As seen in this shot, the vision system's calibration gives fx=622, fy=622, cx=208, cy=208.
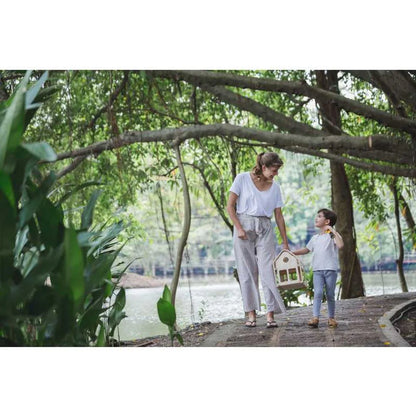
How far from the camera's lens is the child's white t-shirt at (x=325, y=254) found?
11.8 ft

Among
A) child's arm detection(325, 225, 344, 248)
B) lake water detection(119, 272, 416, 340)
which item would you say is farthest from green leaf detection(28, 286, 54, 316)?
lake water detection(119, 272, 416, 340)

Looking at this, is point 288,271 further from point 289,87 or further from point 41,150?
point 41,150

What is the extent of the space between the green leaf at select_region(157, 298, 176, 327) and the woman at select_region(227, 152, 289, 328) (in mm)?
682

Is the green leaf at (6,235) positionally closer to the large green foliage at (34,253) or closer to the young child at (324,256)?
the large green foliage at (34,253)

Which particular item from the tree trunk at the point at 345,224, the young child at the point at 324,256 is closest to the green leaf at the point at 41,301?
the young child at the point at 324,256

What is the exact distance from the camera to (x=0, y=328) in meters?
2.04

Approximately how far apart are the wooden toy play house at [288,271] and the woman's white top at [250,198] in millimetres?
293

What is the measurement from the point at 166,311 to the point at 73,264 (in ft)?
4.37

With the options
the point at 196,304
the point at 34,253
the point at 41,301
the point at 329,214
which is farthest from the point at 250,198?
the point at 196,304

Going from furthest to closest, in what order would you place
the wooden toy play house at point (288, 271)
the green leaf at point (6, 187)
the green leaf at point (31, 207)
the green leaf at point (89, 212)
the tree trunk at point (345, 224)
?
the tree trunk at point (345, 224) < the wooden toy play house at point (288, 271) < the green leaf at point (89, 212) < the green leaf at point (31, 207) < the green leaf at point (6, 187)

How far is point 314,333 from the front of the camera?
3551 millimetres
